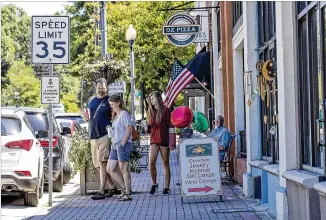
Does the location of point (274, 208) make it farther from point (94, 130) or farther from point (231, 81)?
point (231, 81)

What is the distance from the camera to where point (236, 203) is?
1161 centimetres

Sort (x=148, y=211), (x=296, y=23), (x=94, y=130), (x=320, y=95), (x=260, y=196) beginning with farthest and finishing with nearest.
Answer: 1. (x=94, y=130)
2. (x=260, y=196)
3. (x=148, y=211)
4. (x=296, y=23)
5. (x=320, y=95)

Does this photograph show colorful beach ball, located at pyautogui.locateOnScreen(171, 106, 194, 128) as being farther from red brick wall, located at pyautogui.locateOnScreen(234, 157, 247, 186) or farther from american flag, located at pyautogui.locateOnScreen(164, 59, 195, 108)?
american flag, located at pyautogui.locateOnScreen(164, 59, 195, 108)

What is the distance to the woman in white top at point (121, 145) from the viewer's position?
40.4 feet

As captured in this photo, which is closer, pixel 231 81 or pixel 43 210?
pixel 43 210

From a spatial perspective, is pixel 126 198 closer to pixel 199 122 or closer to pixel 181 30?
pixel 199 122


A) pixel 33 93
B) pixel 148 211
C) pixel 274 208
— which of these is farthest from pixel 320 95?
pixel 33 93

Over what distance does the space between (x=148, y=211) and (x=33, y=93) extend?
54385 mm

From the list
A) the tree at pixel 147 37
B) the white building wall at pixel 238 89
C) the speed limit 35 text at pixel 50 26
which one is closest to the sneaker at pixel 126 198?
the speed limit 35 text at pixel 50 26

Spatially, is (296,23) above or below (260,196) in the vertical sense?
above

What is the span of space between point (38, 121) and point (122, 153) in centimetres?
228

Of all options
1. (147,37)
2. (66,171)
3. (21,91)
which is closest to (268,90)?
(66,171)

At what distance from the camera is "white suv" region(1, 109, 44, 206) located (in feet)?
36.7

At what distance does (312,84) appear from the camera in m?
7.84
